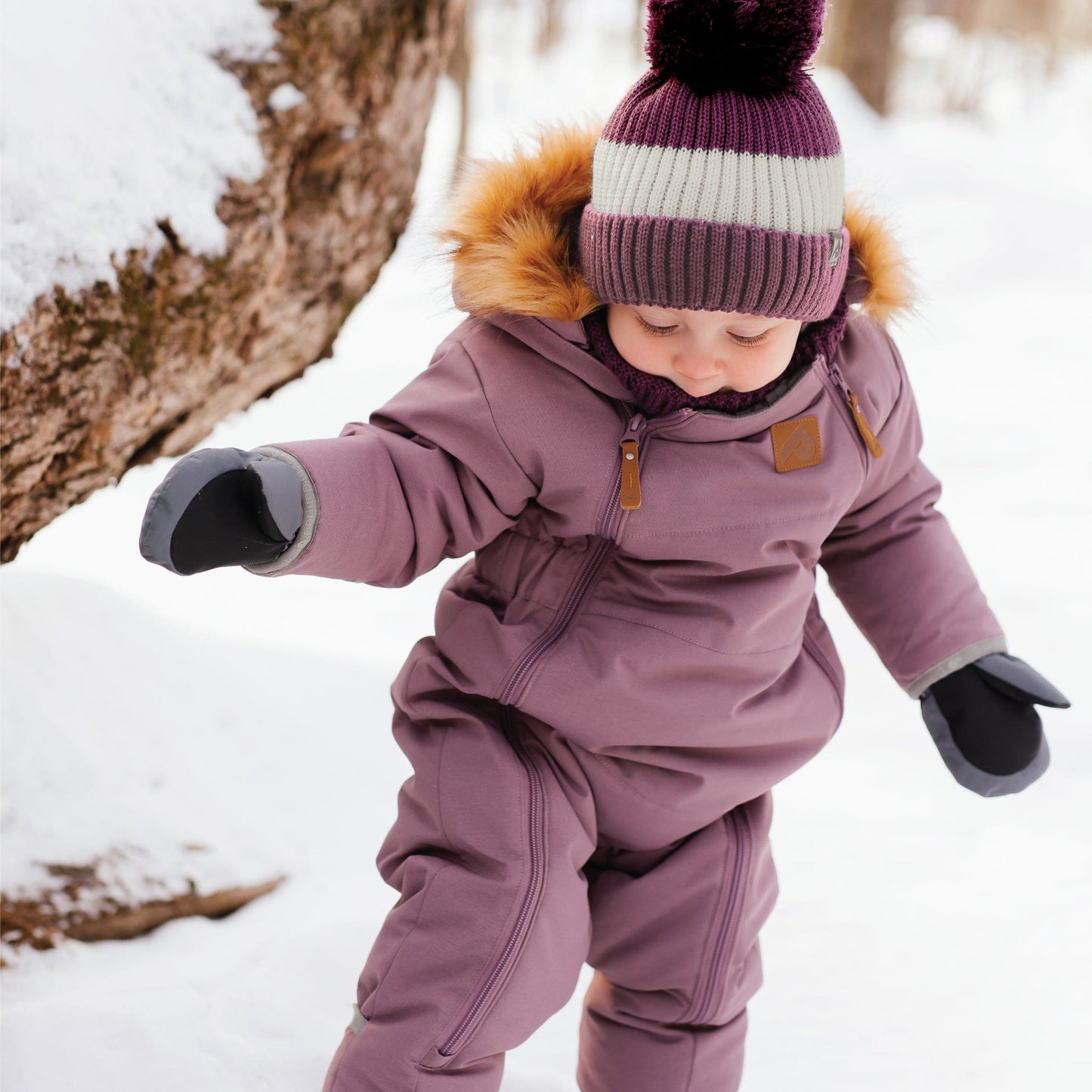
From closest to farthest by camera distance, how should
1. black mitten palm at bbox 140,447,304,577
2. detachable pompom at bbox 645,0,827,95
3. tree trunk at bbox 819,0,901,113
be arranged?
black mitten palm at bbox 140,447,304,577, detachable pompom at bbox 645,0,827,95, tree trunk at bbox 819,0,901,113

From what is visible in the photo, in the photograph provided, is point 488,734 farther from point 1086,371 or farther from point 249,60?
point 1086,371

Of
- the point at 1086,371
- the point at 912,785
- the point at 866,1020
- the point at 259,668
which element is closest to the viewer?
the point at 866,1020

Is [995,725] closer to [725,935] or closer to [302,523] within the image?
[725,935]

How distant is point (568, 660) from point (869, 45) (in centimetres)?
710

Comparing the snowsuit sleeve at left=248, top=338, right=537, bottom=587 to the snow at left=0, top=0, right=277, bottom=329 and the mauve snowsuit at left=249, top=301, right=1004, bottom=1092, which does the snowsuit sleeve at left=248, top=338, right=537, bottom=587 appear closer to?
the mauve snowsuit at left=249, top=301, right=1004, bottom=1092

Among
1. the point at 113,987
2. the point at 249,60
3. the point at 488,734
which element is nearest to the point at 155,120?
the point at 249,60

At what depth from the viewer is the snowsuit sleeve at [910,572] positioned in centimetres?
149

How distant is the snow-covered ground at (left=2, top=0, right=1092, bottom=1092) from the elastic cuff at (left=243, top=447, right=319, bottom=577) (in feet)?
1.16

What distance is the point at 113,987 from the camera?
1.58 m

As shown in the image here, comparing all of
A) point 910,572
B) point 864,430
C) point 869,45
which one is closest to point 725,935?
point 910,572

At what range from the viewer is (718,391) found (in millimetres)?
1303

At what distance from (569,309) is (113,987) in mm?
1084

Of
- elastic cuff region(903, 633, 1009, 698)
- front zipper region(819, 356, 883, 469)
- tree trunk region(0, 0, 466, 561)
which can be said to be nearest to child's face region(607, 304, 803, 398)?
front zipper region(819, 356, 883, 469)

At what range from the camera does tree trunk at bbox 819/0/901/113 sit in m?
7.22
